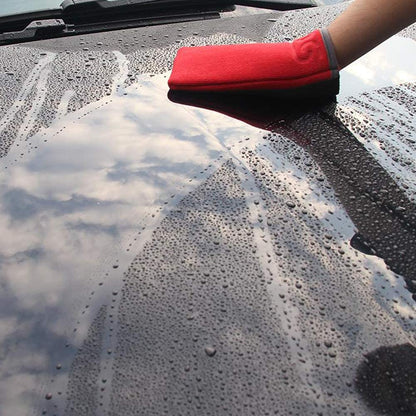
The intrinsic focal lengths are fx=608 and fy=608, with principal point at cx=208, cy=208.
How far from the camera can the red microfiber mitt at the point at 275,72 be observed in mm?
1499

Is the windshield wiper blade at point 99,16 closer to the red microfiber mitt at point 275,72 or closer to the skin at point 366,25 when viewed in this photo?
the red microfiber mitt at point 275,72

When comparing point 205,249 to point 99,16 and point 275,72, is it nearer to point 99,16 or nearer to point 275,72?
point 275,72

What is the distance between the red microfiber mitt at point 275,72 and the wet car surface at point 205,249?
0.04 meters

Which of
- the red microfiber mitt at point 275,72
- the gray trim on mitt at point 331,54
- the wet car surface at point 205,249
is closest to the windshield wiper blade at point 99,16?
the wet car surface at point 205,249

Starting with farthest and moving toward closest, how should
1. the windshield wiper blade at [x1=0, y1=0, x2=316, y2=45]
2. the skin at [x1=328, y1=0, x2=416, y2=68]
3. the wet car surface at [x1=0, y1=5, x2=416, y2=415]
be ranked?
1. the windshield wiper blade at [x1=0, y1=0, x2=316, y2=45]
2. the skin at [x1=328, y1=0, x2=416, y2=68]
3. the wet car surface at [x1=0, y1=5, x2=416, y2=415]

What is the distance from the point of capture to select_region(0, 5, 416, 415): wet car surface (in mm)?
824

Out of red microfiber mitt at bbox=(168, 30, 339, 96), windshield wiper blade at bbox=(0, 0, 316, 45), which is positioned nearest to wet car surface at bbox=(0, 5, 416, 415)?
red microfiber mitt at bbox=(168, 30, 339, 96)

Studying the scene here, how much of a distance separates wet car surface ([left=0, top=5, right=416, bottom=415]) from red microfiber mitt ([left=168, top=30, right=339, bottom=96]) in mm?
43

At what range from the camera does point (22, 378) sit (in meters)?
0.84

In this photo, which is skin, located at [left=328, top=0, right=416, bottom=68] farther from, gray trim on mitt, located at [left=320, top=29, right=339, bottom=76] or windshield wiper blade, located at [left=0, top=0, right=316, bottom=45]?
windshield wiper blade, located at [left=0, top=0, right=316, bottom=45]

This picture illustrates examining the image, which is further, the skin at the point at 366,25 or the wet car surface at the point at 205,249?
the skin at the point at 366,25

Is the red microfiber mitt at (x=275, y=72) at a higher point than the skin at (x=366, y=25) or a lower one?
lower

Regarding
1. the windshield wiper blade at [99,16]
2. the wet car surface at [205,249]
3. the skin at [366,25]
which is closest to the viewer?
the wet car surface at [205,249]

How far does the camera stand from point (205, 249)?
1.04m
